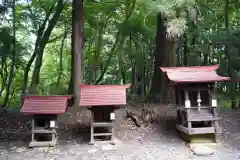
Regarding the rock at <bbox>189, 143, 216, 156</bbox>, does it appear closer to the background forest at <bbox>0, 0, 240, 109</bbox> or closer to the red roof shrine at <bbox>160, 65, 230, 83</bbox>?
the red roof shrine at <bbox>160, 65, 230, 83</bbox>

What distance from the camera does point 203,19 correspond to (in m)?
Answer: 9.43

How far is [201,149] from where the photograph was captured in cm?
594

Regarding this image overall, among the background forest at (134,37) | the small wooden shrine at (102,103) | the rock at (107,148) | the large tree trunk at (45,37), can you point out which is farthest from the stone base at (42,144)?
the large tree trunk at (45,37)

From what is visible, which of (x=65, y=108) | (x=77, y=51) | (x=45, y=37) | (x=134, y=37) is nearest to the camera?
(x=65, y=108)

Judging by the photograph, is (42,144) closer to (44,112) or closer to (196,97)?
(44,112)

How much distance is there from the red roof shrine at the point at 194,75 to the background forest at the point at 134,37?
3.09 ft

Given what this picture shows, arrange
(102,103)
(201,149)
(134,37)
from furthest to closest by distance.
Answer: (134,37) < (102,103) < (201,149)

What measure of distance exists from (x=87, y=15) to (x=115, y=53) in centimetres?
263

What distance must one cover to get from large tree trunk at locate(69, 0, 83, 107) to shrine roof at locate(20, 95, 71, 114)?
1.51 m

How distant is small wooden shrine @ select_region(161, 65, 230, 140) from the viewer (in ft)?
20.1

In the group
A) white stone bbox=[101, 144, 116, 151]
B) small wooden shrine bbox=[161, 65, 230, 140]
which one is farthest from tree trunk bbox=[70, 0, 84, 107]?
small wooden shrine bbox=[161, 65, 230, 140]

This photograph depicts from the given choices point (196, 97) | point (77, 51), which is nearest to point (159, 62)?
point (196, 97)

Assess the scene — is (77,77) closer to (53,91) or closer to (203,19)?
(53,91)

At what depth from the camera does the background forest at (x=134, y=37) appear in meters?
7.98
